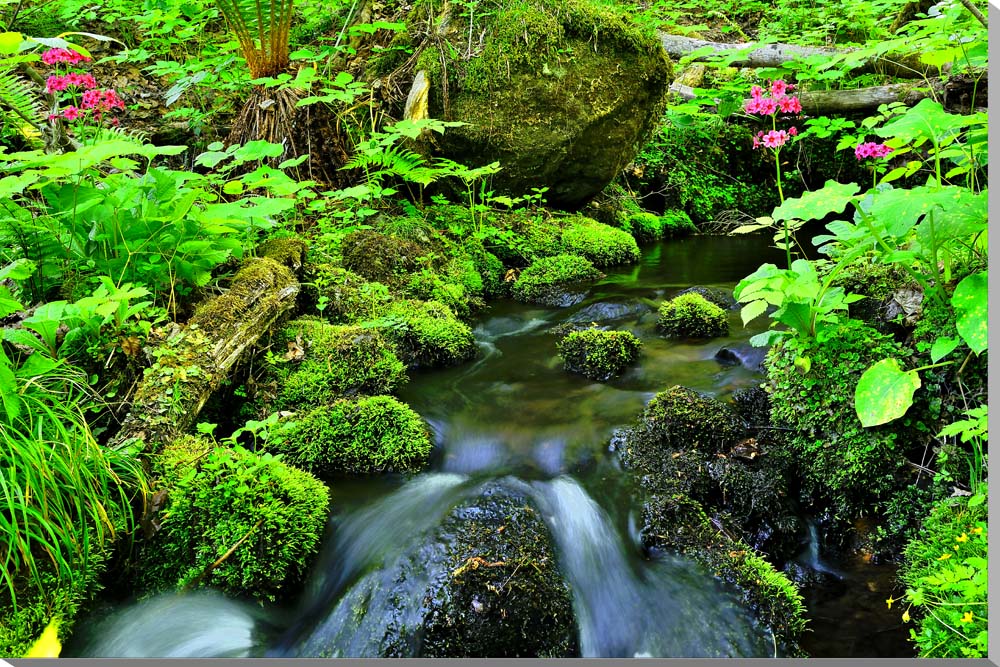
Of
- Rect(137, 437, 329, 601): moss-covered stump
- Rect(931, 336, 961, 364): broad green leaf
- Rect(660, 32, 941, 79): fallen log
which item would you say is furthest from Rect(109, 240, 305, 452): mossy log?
Rect(660, 32, 941, 79): fallen log

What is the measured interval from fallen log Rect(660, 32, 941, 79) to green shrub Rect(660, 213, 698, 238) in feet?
6.19

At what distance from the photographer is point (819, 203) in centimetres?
260

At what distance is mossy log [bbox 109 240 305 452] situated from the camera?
8.92 ft

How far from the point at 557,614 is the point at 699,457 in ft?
3.62

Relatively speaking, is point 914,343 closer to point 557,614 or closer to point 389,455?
point 557,614

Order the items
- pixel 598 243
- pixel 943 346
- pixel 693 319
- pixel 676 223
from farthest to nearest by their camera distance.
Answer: pixel 676 223 → pixel 598 243 → pixel 693 319 → pixel 943 346

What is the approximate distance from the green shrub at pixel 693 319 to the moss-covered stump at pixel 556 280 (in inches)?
41.4

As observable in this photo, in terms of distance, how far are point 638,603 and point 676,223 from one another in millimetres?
6518

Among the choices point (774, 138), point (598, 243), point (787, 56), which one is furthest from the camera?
point (787, 56)

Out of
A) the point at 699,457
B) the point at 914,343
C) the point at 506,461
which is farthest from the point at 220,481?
the point at 914,343

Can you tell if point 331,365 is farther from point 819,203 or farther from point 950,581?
point 950,581

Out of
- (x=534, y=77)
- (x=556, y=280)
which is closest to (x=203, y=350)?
(x=556, y=280)

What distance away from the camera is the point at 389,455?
3100mm

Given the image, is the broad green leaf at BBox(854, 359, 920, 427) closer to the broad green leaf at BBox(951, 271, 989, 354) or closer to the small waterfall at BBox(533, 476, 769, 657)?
the broad green leaf at BBox(951, 271, 989, 354)
